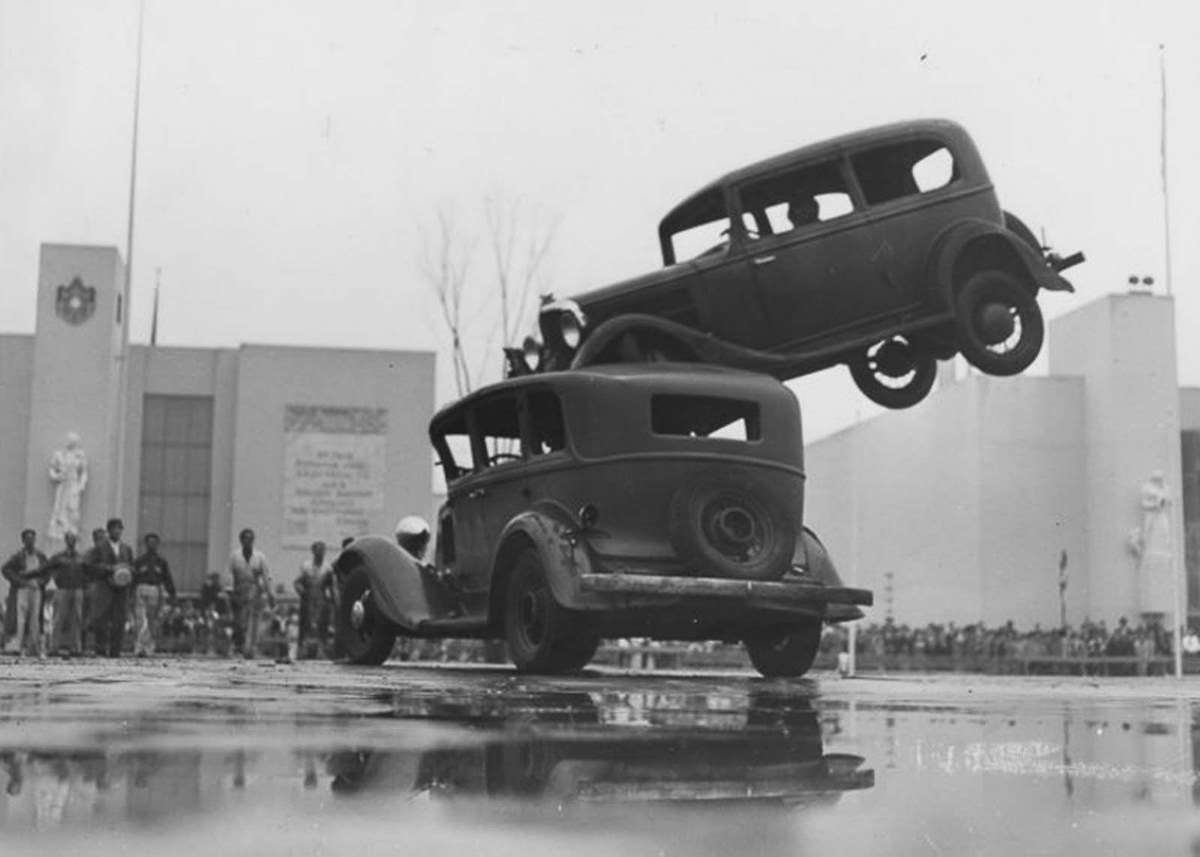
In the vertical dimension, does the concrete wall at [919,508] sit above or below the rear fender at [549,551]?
above

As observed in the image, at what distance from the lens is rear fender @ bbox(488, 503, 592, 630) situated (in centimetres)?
888

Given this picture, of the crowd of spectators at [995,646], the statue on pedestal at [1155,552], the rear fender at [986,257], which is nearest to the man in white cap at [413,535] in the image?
the rear fender at [986,257]

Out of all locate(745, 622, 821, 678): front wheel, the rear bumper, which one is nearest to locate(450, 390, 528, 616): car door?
the rear bumper

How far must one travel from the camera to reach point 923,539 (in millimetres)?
50312

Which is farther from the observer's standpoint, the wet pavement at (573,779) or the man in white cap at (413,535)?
the man in white cap at (413,535)

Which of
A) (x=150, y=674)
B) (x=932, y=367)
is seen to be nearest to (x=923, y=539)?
(x=932, y=367)

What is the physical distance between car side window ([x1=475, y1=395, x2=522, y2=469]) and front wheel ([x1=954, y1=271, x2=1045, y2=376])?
2.78m

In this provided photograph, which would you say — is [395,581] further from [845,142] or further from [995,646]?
[995,646]

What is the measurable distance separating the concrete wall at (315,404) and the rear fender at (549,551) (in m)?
32.0

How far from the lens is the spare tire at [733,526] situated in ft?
30.5

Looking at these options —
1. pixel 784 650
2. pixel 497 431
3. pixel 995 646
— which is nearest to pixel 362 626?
pixel 497 431

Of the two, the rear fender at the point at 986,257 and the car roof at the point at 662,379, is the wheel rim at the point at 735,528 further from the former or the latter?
the rear fender at the point at 986,257

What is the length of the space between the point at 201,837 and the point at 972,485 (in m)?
47.3

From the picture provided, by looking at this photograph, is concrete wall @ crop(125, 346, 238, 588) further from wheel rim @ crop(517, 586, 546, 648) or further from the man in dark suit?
wheel rim @ crop(517, 586, 546, 648)
